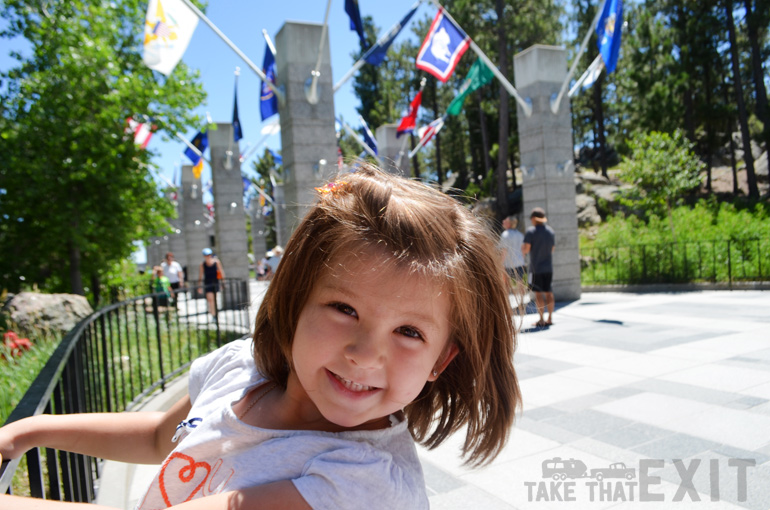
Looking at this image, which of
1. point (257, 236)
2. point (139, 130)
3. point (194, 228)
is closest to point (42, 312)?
point (139, 130)

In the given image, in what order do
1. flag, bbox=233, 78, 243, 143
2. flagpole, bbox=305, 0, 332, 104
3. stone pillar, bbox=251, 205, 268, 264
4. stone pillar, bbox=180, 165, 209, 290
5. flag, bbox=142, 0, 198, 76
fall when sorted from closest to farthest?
flag, bbox=142, 0, 198, 76 → flagpole, bbox=305, 0, 332, 104 → flag, bbox=233, 78, 243, 143 → stone pillar, bbox=180, 165, 209, 290 → stone pillar, bbox=251, 205, 268, 264

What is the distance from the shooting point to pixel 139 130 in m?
13.3

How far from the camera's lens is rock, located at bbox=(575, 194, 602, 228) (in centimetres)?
2700

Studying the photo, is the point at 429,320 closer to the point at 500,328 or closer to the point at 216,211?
the point at 500,328

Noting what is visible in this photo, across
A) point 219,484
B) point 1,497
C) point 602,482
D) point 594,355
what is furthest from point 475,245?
point 594,355

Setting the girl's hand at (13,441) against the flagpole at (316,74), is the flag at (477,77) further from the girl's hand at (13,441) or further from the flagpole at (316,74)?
the girl's hand at (13,441)

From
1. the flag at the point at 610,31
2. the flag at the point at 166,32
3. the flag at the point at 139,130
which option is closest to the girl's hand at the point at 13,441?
the flag at the point at 166,32

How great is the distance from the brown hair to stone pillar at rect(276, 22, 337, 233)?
9.67 meters

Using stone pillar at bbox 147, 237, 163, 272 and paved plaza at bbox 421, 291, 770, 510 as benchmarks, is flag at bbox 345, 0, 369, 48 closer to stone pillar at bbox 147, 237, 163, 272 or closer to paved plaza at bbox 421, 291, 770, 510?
paved plaza at bbox 421, 291, 770, 510

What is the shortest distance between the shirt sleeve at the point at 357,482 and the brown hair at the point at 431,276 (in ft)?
1.02

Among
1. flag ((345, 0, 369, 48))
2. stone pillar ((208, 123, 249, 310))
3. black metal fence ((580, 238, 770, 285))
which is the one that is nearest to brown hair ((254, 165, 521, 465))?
flag ((345, 0, 369, 48))

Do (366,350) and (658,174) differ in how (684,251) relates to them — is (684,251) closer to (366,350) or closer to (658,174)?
(658,174)

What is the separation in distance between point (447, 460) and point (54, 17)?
14221 millimetres

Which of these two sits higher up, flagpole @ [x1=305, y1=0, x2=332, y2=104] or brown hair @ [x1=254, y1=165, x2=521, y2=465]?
flagpole @ [x1=305, y1=0, x2=332, y2=104]
